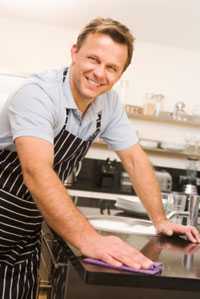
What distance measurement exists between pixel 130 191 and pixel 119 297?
260 cm

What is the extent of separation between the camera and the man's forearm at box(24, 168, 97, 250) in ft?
3.20

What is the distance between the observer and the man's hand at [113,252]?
2.79 ft

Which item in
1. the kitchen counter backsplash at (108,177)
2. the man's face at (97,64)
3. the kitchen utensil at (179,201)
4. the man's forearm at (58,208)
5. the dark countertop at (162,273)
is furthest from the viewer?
the kitchen counter backsplash at (108,177)

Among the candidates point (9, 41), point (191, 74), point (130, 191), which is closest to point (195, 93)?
point (191, 74)

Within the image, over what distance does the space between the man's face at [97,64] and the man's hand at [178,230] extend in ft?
1.44

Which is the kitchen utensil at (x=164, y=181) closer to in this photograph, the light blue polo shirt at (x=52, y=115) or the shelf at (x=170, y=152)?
the shelf at (x=170, y=152)

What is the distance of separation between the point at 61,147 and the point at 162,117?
2.82 meters

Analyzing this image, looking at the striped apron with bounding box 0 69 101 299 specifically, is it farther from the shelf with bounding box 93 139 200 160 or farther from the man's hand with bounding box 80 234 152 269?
the shelf with bounding box 93 139 200 160

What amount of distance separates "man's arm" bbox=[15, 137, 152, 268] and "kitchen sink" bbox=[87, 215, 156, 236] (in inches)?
11.8

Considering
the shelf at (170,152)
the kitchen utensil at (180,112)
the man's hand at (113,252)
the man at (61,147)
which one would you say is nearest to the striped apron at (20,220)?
the man at (61,147)

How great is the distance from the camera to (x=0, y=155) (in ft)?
4.71

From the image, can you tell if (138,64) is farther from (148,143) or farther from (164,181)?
(164,181)

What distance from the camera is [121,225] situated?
1433mm

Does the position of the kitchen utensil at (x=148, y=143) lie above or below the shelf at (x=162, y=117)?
below
